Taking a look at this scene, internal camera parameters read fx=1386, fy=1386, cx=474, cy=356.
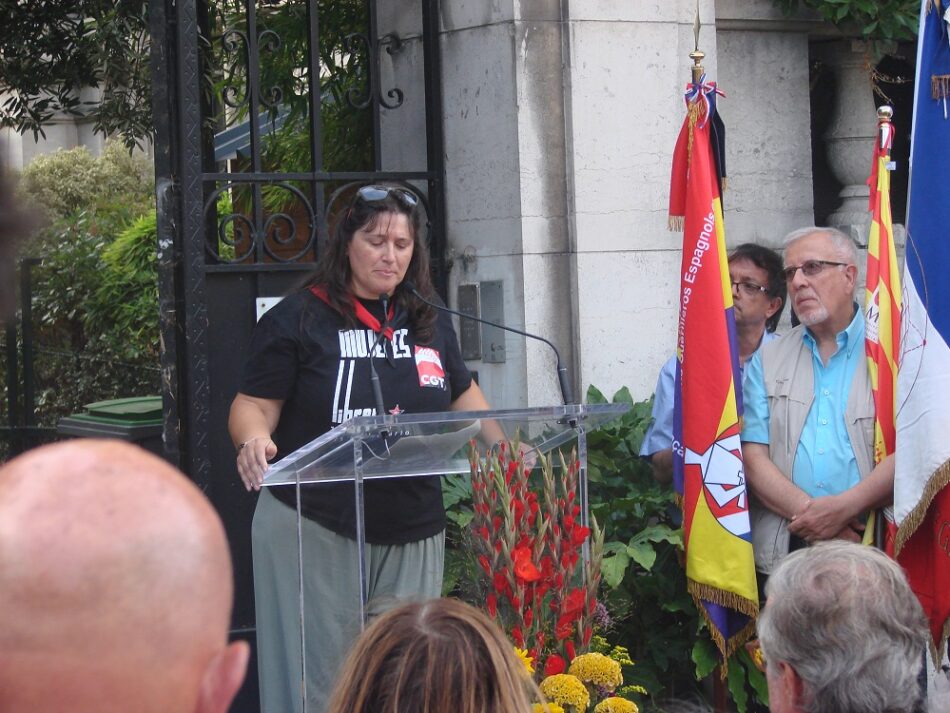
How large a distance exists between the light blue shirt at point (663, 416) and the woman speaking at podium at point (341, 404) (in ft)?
3.40

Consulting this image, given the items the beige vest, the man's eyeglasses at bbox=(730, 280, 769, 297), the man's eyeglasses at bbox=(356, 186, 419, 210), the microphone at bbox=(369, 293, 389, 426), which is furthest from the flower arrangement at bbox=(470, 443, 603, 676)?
the man's eyeglasses at bbox=(730, 280, 769, 297)

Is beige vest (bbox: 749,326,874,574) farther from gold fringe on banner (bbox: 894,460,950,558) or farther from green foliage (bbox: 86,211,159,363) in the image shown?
green foliage (bbox: 86,211,159,363)

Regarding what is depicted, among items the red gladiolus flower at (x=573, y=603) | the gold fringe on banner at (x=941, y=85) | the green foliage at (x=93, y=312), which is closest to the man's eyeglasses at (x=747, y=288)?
the gold fringe on banner at (x=941, y=85)

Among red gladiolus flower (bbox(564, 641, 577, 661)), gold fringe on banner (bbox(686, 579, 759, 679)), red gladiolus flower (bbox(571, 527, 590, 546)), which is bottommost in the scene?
gold fringe on banner (bbox(686, 579, 759, 679))

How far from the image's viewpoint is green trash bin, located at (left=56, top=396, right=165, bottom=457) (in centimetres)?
593

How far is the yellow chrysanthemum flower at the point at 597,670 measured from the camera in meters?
3.38

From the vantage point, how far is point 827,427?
436cm

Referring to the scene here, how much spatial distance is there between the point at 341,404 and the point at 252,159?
158 cm

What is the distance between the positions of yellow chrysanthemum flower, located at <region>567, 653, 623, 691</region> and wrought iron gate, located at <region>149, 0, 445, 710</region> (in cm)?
210

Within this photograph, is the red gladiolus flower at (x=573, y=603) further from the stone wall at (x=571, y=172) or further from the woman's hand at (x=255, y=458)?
the stone wall at (x=571, y=172)

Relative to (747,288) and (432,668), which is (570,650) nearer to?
(432,668)

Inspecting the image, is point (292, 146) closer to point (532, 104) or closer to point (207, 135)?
point (207, 135)

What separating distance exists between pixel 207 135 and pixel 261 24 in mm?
521

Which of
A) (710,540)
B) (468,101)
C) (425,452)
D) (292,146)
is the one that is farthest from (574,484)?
(292,146)
